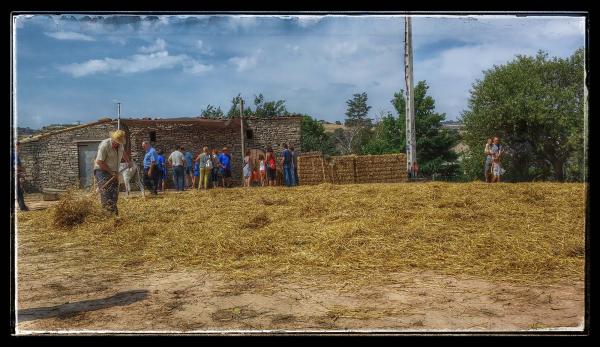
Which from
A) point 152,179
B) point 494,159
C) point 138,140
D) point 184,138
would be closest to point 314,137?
point 184,138

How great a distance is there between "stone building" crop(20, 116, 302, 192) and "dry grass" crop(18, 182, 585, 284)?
1249cm

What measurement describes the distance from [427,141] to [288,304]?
25.7 m

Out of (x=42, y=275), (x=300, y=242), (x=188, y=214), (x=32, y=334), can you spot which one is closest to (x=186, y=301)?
(x=32, y=334)

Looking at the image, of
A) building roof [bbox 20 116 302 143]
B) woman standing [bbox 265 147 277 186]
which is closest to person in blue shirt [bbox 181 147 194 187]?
woman standing [bbox 265 147 277 186]

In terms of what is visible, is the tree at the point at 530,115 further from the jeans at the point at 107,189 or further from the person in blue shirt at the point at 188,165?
the jeans at the point at 107,189

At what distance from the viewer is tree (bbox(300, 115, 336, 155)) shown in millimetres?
34838

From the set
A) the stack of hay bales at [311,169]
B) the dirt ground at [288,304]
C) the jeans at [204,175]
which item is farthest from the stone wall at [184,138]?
the dirt ground at [288,304]

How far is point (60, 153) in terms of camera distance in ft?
68.3

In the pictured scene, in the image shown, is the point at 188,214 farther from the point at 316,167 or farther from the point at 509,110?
the point at 509,110

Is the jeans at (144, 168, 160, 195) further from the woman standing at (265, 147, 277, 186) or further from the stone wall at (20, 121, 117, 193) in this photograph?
the stone wall at (20, 121, 117, 193)

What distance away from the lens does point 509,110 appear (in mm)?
23594

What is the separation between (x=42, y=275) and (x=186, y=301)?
73.4 inches

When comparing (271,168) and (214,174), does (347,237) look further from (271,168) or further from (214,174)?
(271,168)

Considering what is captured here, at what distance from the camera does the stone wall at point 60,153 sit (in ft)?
66.3
